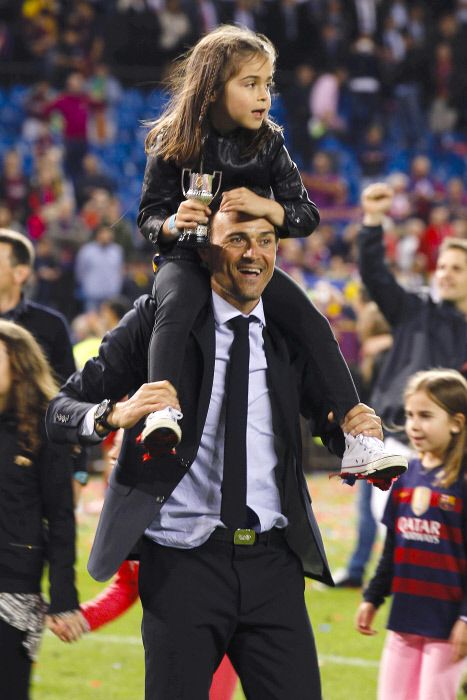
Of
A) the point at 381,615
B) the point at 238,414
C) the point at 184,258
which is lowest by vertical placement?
the point at 381,615

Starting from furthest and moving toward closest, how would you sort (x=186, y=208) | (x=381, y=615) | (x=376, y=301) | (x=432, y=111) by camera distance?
(x=432, y=111), (x=381, y=615), (x=376, y=301), (x=186, y=208)

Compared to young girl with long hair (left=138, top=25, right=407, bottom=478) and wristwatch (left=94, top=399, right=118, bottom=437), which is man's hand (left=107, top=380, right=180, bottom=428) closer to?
wristwatch (left=94, top=399, right=118, bottom=437)

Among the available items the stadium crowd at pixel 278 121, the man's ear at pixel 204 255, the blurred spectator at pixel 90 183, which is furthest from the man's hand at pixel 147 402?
the blurred spectator at pixel 90 183

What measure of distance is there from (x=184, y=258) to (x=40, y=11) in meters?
17.1

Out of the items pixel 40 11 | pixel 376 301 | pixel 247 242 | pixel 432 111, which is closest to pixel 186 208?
pixel 247 242

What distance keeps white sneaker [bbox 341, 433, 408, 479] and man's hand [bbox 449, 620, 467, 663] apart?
1110 millimetres

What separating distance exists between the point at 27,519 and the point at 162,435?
51.9 inches

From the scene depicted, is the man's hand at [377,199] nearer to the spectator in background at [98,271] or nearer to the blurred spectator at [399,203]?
the spectator in background at [98,271]

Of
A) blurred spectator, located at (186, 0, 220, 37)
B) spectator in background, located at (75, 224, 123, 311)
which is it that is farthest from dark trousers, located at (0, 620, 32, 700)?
blurred spectator, located at (186, 0, 220, 37)

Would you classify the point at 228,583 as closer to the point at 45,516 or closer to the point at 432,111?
the point at 45,516

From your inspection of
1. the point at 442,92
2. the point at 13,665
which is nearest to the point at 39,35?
the point at 442,92

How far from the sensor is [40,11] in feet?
65.6

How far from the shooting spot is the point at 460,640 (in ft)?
15.1

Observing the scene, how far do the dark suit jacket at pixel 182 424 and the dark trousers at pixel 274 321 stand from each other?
0.07m
